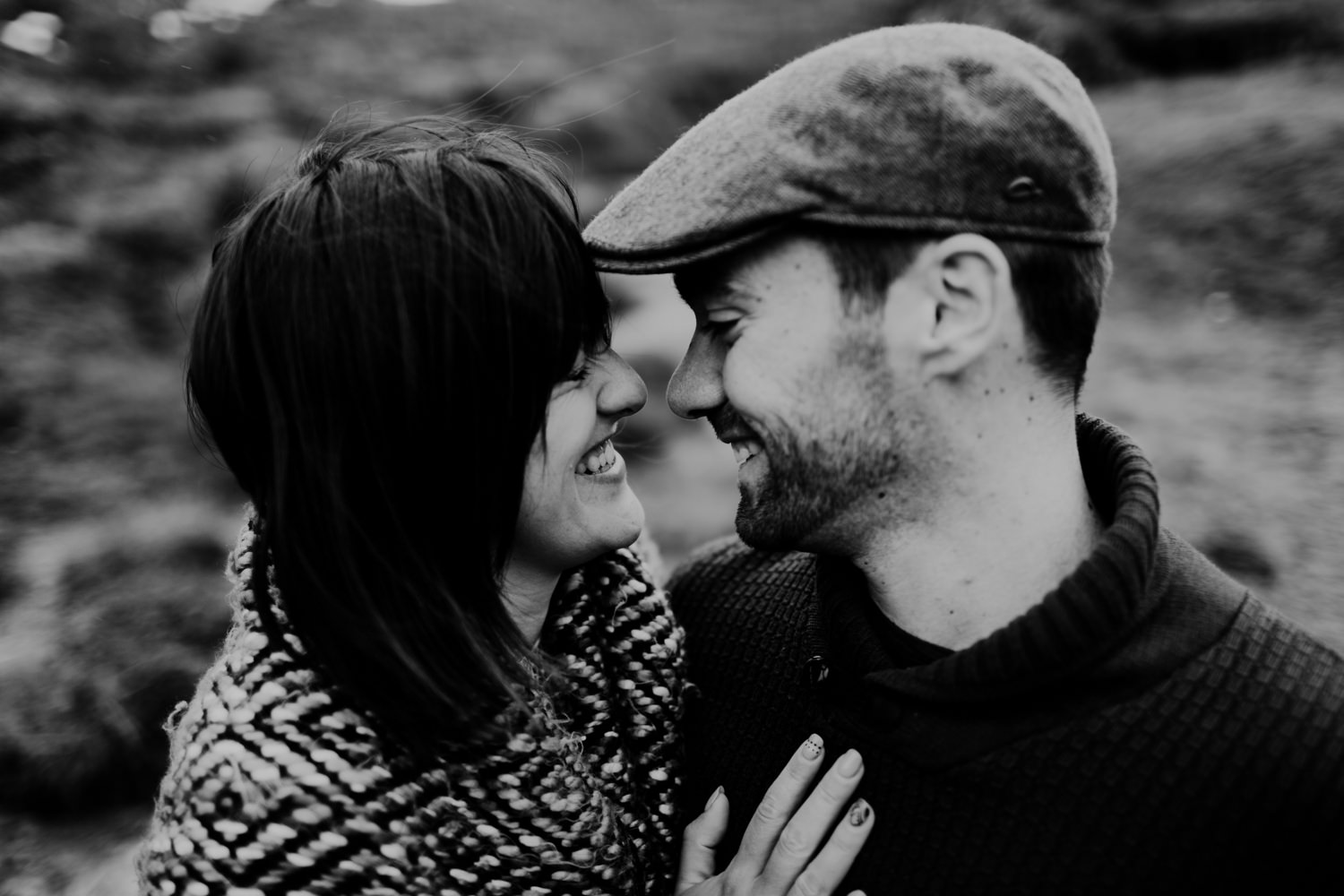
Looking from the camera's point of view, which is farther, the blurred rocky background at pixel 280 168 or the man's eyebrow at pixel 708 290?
the blurred rocky background at pixel 280 168

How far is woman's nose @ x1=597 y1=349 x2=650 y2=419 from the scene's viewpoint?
1753mm

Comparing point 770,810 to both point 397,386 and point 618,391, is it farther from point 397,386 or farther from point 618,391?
point 397,386

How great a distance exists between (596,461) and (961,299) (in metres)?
0.66

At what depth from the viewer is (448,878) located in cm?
156

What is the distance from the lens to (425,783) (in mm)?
1547

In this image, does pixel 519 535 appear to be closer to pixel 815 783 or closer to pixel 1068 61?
pixel 815 783

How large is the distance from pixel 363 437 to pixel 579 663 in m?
0.54

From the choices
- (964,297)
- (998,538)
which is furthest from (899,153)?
(998,538)

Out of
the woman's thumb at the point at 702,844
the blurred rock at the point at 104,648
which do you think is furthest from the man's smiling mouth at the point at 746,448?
the blurred rock at the point at 104,648

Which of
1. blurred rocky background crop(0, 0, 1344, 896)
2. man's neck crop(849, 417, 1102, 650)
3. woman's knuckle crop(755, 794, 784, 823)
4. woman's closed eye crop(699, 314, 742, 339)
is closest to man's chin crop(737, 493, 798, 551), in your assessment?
man's neck crop(849, 417, 1102, 650)

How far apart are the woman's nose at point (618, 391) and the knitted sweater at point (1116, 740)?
0.53 m

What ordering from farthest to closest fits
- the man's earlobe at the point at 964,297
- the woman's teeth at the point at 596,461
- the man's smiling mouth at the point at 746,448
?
the woman's teeth at the point at 596,461 → the man's smiling mouth at the point at 746,448 → the man's earlobe at the point at 964,297

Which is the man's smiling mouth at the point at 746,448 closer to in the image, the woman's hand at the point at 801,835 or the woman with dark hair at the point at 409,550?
the woman with dark hair at the point at 409,550

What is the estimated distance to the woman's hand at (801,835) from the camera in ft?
4.95
